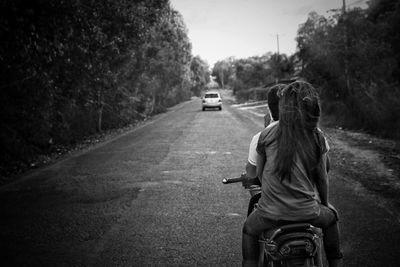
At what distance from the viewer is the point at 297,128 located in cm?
234

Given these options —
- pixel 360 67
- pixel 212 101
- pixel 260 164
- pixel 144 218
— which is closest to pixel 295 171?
pixel 260 164

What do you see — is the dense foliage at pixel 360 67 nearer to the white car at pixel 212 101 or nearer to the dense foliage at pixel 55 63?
the dense foliage at pixel 55 63

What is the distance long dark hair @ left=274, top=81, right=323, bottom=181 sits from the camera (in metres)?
2.32

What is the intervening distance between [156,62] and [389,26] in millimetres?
18523

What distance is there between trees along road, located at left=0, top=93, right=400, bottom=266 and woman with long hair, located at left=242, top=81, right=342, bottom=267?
1.52m

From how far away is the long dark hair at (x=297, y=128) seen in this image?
2324mm

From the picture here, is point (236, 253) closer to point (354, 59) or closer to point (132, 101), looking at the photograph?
point (354, 59)

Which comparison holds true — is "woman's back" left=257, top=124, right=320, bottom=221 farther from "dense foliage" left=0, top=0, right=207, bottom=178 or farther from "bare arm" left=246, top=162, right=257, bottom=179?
"dense foliage" left=0, top=0, right=207, bottom=178

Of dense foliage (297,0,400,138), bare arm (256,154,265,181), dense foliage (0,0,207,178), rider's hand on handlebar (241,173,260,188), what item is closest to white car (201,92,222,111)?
dense foliage (297,0,400,138)

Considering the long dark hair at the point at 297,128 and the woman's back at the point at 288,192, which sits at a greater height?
the long dark hair at the point at 297,128

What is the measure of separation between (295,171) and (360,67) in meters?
17.0

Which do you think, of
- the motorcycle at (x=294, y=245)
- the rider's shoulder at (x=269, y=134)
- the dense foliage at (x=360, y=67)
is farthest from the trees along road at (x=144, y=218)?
the dense foliage at (x=360, y=67)

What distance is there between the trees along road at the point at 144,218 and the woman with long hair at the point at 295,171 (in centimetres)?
152

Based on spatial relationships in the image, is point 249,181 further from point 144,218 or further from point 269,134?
point 144,218
